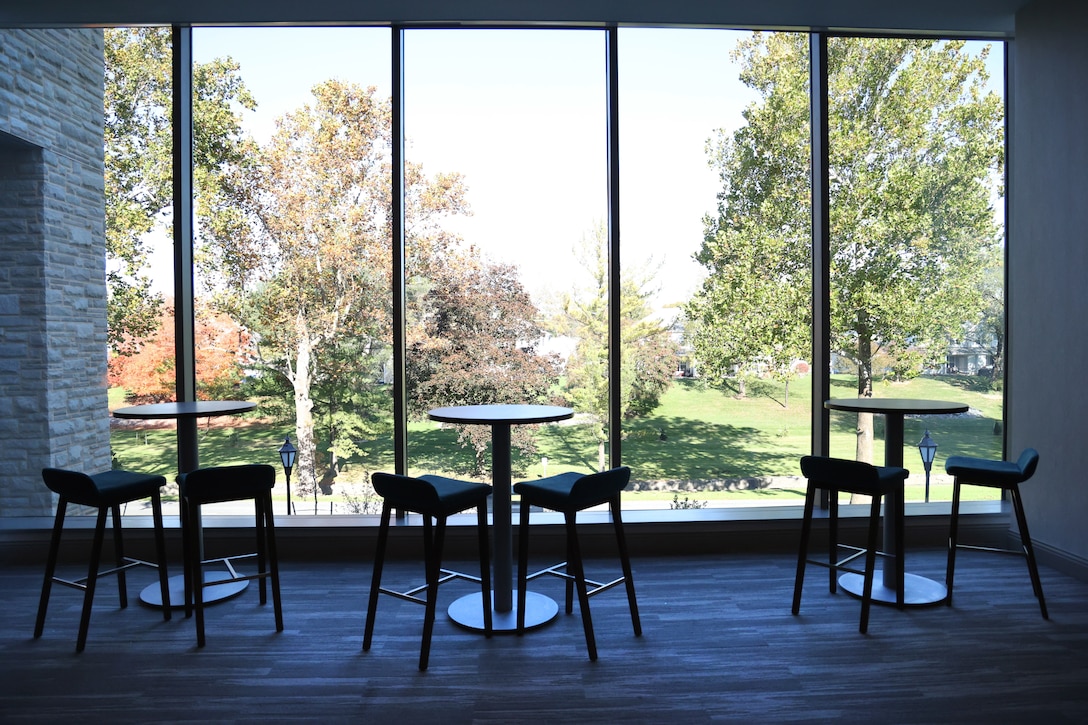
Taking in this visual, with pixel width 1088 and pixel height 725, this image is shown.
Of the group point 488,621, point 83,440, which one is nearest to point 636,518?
point 488,621

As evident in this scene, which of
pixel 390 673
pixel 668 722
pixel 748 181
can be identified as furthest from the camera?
pixel 748 181

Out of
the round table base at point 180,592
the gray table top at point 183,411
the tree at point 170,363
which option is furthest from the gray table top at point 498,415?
the tree at point 170,363

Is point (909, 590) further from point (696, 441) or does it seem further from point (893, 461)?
point (696, 441)

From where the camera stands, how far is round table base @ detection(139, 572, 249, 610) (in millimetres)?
3236

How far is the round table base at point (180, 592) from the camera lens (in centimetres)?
324

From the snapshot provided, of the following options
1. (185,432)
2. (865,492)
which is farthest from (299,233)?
(865,492)

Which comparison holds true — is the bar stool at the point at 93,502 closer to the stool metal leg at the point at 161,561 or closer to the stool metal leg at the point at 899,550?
the stool metal leg at the point at 161,561

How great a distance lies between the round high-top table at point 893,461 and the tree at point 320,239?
3.03 meters

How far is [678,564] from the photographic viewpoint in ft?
12.6

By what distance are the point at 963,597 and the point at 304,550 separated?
3.61 m

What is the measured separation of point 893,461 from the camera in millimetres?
3342

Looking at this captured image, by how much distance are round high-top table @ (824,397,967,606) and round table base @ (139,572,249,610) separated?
313cm

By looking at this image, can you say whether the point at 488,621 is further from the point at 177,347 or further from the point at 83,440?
the point at 83,440

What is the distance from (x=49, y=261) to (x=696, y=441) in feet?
16.4
